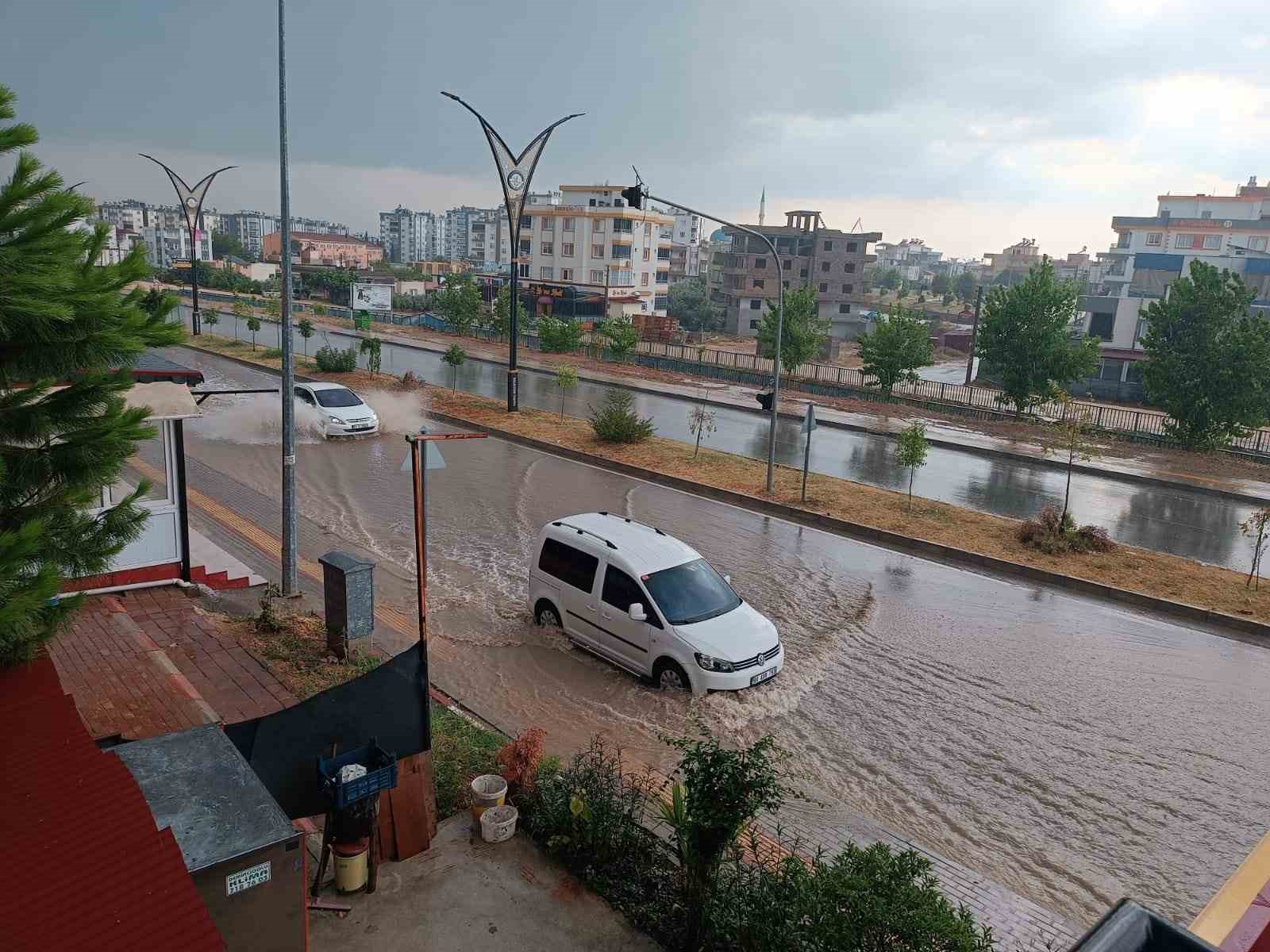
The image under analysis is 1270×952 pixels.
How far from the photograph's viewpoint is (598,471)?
2047 cm

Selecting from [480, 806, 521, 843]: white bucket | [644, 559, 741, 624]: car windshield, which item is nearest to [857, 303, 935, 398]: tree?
[644, 559, 741, 624]: car windshield

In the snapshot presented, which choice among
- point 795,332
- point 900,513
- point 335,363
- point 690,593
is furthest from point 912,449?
point 335,363

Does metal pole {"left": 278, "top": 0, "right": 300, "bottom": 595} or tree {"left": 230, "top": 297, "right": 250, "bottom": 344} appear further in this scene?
tree {"left": 230, "top": 297, "right": 250, "bottom": 344}

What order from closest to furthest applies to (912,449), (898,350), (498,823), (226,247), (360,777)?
(360,777) < (498,823) < (912,449) < (898,350) < (226,247)

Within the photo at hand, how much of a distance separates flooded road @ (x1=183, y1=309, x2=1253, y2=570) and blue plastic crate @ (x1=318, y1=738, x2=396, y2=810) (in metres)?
15.6

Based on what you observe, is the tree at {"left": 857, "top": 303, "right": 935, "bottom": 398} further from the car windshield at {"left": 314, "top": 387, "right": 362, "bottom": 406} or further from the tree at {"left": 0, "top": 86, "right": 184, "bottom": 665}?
the tree at {"left": 0, "top": 86, "right": 184, "bottom": 665}

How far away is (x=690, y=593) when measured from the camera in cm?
1027

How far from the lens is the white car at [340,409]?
22.2m

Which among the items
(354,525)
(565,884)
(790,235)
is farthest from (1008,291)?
(790,235)

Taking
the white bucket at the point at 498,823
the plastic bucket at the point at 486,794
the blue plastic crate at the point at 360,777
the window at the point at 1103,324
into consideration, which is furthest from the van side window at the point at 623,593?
the window at the point at 1103,324

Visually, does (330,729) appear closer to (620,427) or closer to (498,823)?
(498,823)

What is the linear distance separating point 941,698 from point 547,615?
4.71 metres

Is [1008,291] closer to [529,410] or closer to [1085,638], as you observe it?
[529,410]

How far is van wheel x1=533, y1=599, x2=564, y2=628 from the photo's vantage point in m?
11.2
